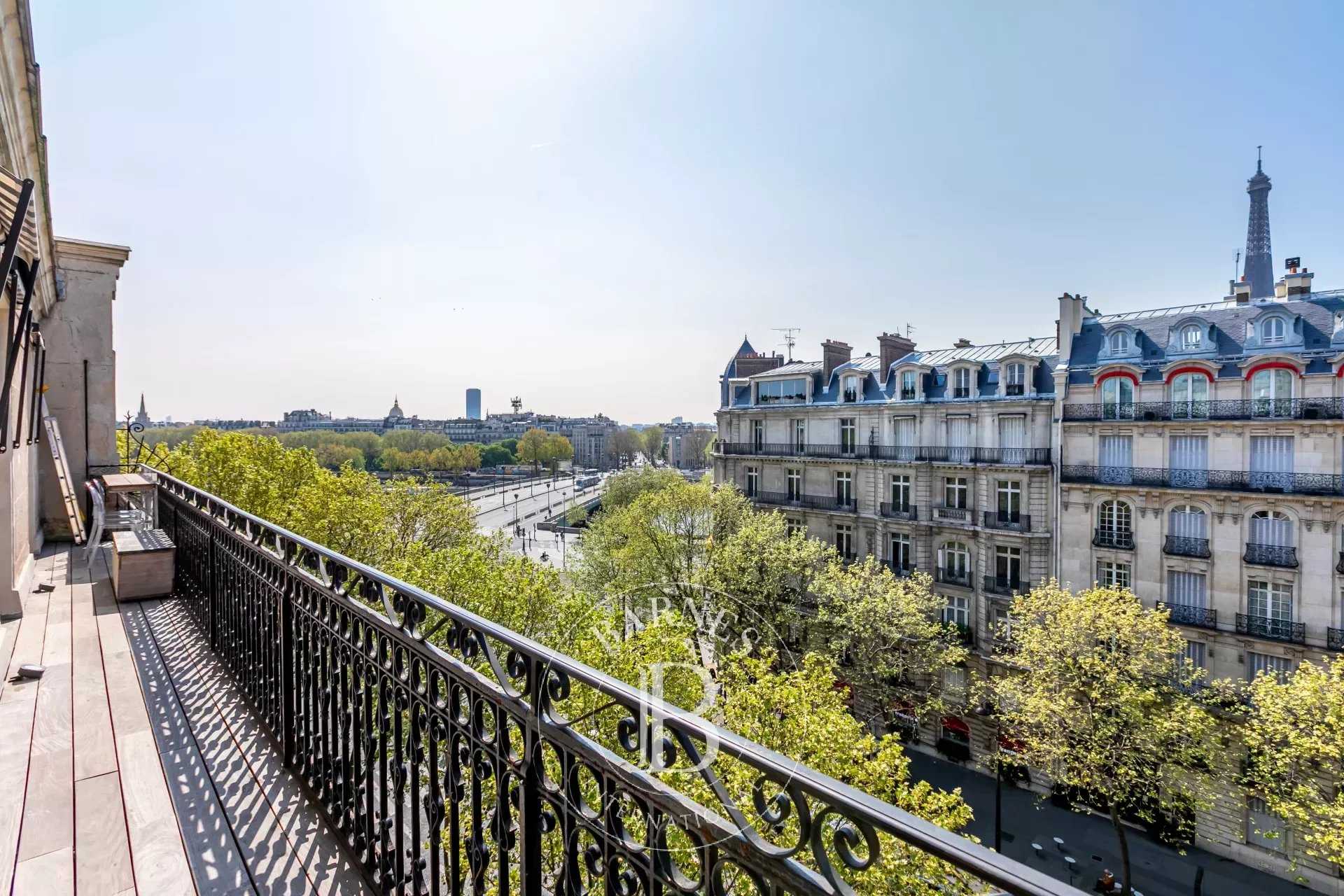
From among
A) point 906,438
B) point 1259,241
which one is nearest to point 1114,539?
point 906,438

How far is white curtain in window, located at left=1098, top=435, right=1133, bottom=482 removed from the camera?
696 inches

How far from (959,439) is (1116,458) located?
14.4 feet

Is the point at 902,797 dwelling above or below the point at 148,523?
below

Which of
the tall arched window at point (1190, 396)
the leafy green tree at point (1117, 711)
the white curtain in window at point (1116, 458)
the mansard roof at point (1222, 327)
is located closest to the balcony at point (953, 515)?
the white curtain in window at point (1116, 458)

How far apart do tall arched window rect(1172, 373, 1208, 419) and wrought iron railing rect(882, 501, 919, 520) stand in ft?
25.2

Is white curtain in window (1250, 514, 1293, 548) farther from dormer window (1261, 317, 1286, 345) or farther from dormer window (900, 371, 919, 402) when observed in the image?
dormer window (900, 371, 919, 402)

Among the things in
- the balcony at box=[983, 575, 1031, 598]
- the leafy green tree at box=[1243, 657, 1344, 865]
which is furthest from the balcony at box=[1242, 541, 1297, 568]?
the balcony at box=[983, 575, 1031, 598]

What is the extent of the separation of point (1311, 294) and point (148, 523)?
26757 mm

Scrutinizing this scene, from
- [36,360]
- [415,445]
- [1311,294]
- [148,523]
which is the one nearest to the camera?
[36,360]

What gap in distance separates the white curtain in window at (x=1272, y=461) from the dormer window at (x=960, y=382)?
7390 mm

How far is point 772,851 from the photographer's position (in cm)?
133

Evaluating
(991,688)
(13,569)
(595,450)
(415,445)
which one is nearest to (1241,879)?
(991,688)

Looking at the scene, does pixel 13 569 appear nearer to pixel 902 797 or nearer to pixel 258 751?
pixel 258 751

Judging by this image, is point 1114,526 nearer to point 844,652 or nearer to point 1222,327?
point 1222,327
